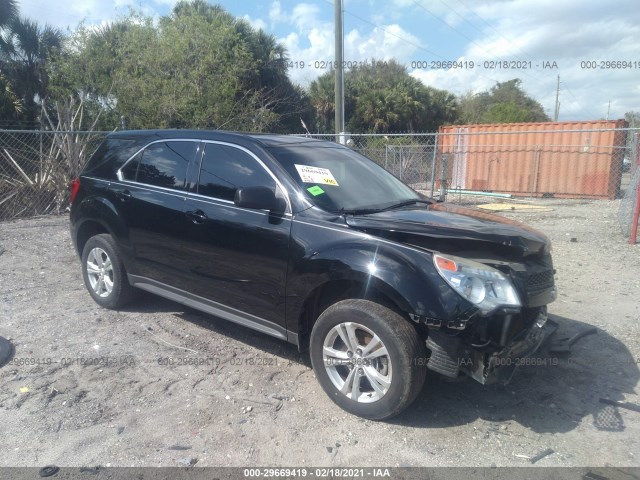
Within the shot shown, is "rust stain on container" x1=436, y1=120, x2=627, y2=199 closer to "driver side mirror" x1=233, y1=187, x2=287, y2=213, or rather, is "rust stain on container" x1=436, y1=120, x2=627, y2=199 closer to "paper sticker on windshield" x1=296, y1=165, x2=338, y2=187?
"paper sticker on windshield" x1=296, y1=165, x2=338, y2=187

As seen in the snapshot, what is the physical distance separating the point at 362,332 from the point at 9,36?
67.3ft

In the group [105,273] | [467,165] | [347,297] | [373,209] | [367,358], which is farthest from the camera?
[467,165]

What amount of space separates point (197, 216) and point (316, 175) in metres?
1.06

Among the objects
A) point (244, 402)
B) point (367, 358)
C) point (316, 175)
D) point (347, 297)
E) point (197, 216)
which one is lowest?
point (244, 402)

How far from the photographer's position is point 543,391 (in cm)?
400

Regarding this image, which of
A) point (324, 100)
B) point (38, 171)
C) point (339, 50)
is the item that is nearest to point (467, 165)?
point (339, 50)

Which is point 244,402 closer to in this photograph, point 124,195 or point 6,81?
point 124,195

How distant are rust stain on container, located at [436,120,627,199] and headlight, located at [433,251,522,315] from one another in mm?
12930

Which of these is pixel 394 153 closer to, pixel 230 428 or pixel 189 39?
pixel 189 39

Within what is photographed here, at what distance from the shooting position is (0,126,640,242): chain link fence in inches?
426

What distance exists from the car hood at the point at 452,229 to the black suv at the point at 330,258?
0.01 m

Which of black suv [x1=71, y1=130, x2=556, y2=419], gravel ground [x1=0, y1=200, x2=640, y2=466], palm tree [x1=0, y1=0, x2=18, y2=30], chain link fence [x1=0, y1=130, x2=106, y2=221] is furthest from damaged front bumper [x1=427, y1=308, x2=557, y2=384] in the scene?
palm tree [x1=0, y1=0, x2=18, y2=30]

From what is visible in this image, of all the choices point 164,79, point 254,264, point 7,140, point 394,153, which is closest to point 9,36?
point 164,79

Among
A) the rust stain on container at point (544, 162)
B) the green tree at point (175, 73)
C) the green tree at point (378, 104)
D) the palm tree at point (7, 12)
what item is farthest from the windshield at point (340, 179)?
the green tree at point (378, 104)
